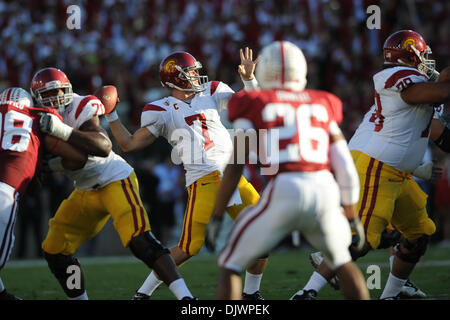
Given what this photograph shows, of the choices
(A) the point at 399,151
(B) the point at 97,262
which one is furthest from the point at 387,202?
(B) the point at 97,262

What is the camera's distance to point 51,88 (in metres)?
4.71

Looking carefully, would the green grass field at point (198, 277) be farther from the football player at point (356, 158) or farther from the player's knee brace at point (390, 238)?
the player's knee brace at point (390, 238)

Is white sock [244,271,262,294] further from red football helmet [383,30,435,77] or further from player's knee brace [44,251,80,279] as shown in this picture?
red football helmet [383,30,435,77]

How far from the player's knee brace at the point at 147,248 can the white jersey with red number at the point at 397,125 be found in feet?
5.25

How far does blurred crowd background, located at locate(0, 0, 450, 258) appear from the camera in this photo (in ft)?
36.4

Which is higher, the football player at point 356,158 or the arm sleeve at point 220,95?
the arm sleeve at point 220,95

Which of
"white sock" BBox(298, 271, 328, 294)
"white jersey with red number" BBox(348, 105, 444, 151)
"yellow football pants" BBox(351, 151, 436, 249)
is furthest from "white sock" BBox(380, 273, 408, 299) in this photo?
"white jersey with red number" BBox(348, 105, 444, 151)

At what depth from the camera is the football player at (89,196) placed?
4.44m

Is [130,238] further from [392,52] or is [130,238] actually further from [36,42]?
[36,42]

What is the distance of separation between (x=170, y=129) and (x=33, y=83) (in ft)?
3.28

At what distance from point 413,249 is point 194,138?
1.75 metres

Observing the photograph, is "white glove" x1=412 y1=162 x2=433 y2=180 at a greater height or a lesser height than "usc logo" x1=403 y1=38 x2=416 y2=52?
lesser

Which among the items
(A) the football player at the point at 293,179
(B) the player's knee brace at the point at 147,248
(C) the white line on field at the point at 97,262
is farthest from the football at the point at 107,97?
(C) the white line on field at the point at 97,262

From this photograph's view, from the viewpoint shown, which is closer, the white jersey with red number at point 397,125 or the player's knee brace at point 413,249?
the white jersey with red number at point 397,125
